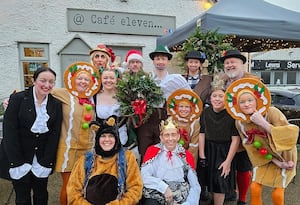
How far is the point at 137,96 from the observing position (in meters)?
3.16

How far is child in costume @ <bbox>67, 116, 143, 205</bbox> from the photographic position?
2.81 m

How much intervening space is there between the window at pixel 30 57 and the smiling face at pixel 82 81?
6.61 meters

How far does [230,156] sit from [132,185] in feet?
3.52

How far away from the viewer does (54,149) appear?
10.00 ft

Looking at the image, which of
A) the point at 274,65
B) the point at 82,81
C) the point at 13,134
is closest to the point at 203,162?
the point at 82,81

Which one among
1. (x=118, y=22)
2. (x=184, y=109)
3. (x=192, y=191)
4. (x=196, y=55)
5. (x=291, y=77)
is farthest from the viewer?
(x=291, y=77)

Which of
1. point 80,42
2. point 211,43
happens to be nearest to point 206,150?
point 211,43

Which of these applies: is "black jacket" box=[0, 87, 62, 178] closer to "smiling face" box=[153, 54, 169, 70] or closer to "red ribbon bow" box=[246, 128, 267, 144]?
"smiling face" box=[153, 54, 169, 70]

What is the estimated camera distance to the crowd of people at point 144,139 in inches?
112

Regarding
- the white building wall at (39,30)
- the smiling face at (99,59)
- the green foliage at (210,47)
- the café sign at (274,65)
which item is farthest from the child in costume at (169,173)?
the café sign at (274,65)

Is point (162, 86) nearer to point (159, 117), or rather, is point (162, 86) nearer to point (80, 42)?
point (159, 117)

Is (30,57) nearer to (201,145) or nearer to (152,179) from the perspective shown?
(201,145)

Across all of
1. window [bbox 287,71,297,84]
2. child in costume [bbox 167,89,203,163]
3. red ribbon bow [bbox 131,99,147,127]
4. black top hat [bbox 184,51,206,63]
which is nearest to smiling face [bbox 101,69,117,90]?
red ribbon bow [bbox 131,99,147,127]

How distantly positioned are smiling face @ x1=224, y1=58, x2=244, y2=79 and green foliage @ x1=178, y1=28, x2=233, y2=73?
2.10 ft
